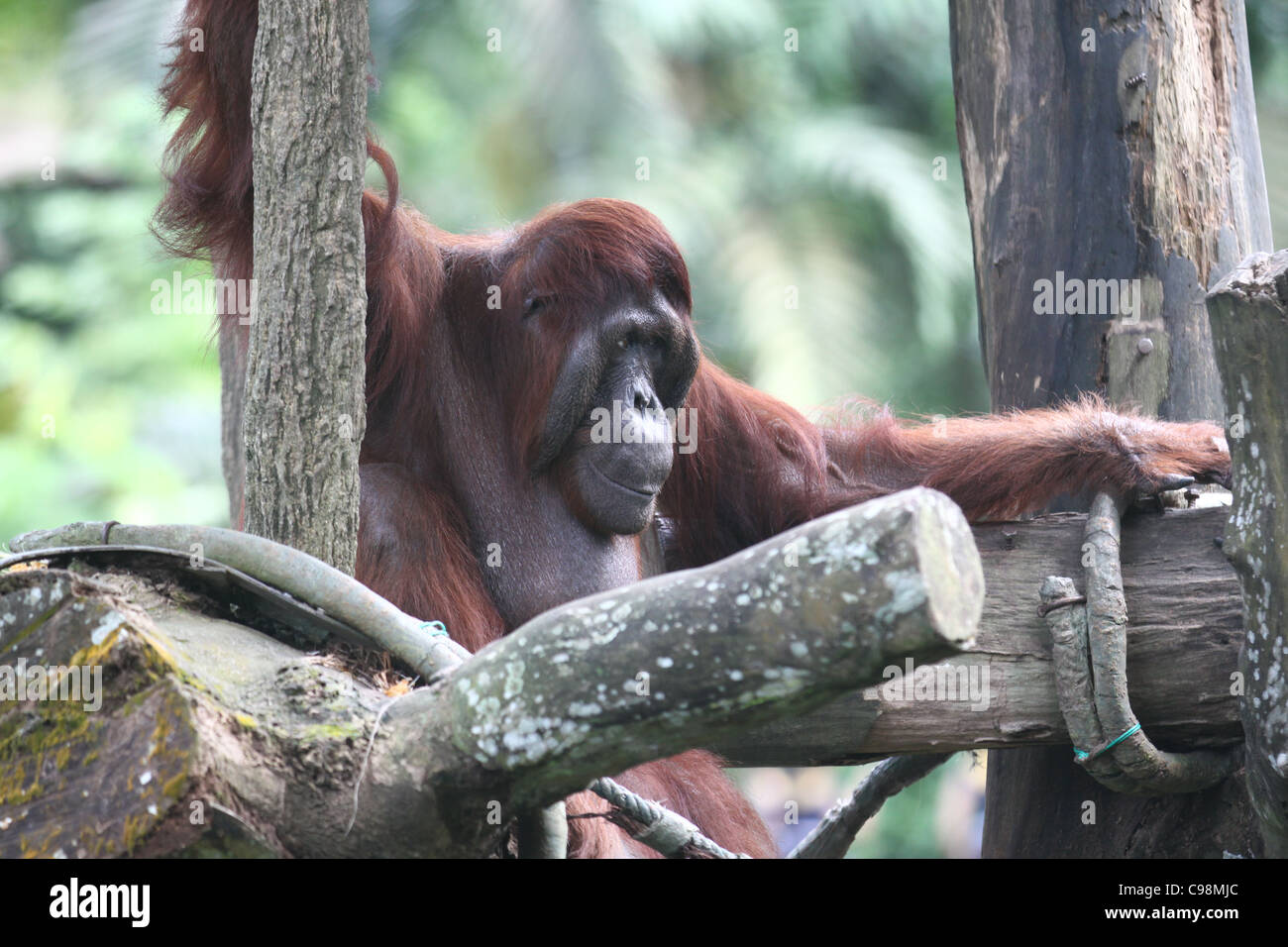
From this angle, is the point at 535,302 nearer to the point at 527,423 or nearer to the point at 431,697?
the point at 527,423

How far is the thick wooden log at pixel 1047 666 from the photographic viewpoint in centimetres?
287

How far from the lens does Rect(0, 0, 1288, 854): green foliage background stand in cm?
1262

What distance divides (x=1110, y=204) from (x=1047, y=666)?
138 centimetres

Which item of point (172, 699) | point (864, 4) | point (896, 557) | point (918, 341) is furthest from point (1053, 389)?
point (864, 4)

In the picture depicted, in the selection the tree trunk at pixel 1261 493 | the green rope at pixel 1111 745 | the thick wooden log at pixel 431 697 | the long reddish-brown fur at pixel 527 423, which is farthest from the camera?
the long reddish-brown fur at pixel 527 423

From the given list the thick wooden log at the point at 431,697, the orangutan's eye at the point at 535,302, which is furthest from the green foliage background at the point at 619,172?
the thick wooden log at the point at 431,697

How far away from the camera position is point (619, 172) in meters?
14.6

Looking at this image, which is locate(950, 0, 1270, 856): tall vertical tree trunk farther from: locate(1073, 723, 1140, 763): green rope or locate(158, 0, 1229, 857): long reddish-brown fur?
locate(1073, 723, 1140, 763): green rope

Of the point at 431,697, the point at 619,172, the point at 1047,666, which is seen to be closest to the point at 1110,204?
the point at 1047,666

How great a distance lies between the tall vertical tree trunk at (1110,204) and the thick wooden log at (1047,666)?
0.61 m

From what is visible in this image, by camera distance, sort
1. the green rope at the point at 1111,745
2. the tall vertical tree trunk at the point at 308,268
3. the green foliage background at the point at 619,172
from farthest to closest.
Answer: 1. the green foliage background at the point at 619,172
2. the green rope at the point at 1111,745
3. the tall vertical tree trunk at the point at 308,268

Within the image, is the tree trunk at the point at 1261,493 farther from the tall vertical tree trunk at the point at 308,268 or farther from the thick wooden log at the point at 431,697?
the tall vertical tree trunk at the point at 308,268

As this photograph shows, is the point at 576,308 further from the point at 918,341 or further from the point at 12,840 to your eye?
the point at 918,341

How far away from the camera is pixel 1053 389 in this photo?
12.3 feet
